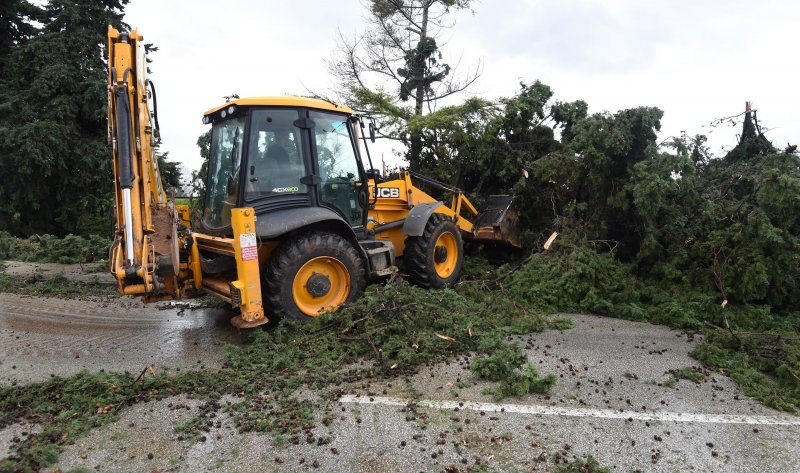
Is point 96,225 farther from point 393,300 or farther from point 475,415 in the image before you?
point 475,415

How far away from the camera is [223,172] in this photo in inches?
243

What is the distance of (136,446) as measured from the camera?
11.0 feet

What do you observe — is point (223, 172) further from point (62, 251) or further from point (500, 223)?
point (62, 251)

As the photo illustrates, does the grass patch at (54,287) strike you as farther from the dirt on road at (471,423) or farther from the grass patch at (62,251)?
the dirt on road at (471,423)

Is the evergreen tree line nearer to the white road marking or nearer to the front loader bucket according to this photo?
the front loader bucket

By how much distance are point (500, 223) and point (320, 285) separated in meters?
3.87

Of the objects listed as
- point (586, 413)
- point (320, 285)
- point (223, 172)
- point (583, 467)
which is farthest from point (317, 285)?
point (583, 467)

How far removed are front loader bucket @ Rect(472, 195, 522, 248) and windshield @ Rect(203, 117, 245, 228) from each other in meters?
4.33

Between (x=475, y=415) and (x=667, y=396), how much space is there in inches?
65.8

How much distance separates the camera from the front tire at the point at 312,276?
18.0ft

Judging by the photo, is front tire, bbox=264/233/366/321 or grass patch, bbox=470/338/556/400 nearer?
grass patch, bbox=470/338/556/400

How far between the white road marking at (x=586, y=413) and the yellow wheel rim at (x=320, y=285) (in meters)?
1.89

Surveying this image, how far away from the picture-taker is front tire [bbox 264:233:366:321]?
550 centimetres

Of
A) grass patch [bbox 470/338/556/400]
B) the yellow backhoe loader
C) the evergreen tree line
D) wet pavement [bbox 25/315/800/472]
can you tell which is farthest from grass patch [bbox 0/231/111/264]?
grass patch [bbox 470/338/556/400]
